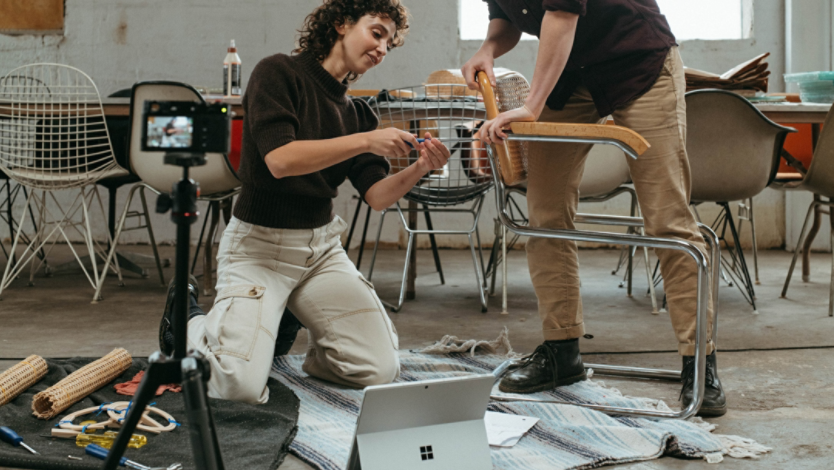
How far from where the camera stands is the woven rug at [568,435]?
1.46 metres

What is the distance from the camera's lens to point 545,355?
6.38 ft

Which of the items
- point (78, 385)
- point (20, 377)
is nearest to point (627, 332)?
point (78, 385)

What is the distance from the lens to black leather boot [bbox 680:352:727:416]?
1709 millimetres

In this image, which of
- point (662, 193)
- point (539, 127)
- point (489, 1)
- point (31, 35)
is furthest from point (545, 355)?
point (31, 35)

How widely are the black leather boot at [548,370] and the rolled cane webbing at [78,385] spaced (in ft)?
3.21

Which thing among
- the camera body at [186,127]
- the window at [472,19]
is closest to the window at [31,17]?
the window at [472,19]

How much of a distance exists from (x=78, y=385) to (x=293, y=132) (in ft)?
2.51

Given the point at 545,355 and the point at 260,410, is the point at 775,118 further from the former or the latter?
the point at 260,410

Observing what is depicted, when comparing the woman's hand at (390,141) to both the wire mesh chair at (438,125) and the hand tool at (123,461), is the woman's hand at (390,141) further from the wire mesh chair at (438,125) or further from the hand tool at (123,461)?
the wire mesh chair at (438,125)

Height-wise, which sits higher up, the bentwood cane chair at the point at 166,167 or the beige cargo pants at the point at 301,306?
the bentwood cane chair at the point at 166,167

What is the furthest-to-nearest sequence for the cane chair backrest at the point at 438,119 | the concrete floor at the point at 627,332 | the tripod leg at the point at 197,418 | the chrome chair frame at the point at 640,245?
the cane chair backrest at the point at 438,119, the concrete floor at the point at 627,332, the chrome chair frame at the point at 640,245, the tripod leg at the point at 197,418

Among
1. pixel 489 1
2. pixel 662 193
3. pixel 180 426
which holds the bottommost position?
pixel 180 426

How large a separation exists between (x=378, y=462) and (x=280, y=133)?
804mm

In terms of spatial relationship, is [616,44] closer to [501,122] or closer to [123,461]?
[501,122]
